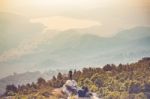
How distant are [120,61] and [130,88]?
0.70 feet

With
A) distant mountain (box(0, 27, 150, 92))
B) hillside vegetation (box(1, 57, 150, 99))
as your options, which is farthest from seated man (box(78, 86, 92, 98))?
distant mountain (box(0, 27, 150, 92))

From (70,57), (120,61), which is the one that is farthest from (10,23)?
(120,61)

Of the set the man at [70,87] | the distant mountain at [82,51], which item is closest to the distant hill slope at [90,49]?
the distant mountain at [82,51]

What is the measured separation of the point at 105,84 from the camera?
2.49 m

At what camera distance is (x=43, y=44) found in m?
2.48

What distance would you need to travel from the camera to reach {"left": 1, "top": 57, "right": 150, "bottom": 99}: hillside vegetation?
2.42 m

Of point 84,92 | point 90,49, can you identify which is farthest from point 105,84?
point 90,49

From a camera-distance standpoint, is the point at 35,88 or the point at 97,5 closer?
the point at 35,88

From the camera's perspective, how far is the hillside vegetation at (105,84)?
2416 millimetres

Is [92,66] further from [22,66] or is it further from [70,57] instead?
[22,66]

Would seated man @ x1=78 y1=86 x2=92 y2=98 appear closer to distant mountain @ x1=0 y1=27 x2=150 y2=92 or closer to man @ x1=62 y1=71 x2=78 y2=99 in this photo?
man @ x1=62 y1=71 x2=78 y2=99

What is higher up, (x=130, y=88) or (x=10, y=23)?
Result: (x=10, y=23)

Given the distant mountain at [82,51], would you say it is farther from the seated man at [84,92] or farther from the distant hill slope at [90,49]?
the seated man at [84,92]

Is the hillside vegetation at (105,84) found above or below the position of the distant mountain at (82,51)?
below
